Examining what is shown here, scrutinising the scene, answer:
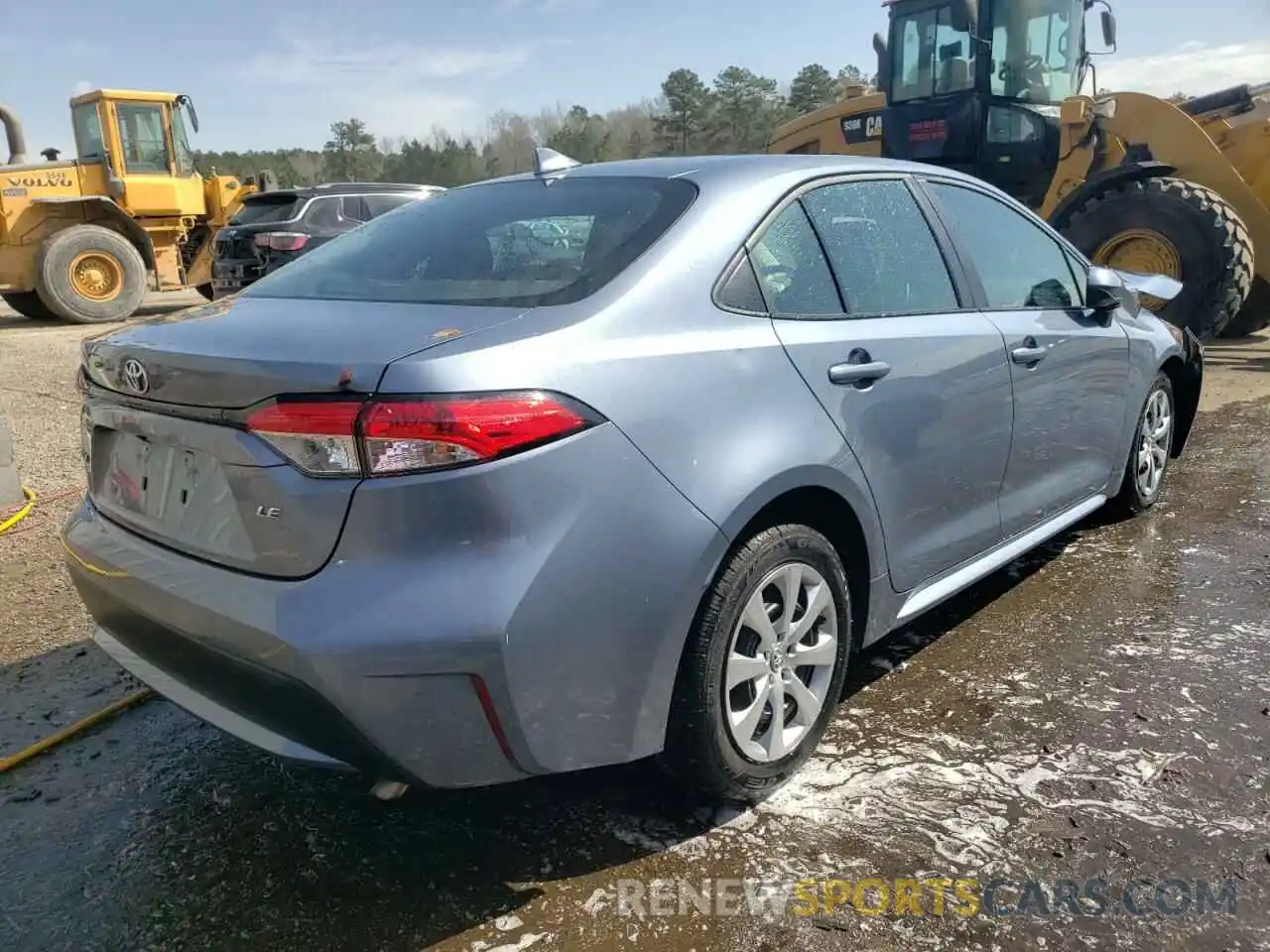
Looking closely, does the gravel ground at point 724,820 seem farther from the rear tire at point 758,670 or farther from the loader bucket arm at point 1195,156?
the loader bucket arm at point 1195,156

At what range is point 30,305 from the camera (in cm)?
1465

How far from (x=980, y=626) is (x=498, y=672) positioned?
2200 millimetres

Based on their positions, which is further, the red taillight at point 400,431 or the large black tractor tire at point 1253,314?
the large black tractor tire at point 1253,314

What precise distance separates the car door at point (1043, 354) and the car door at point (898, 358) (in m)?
0.15

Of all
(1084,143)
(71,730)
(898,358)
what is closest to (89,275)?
(1084,143)

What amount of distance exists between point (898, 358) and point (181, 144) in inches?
597

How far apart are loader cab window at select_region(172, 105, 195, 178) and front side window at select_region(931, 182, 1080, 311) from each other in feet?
47.4

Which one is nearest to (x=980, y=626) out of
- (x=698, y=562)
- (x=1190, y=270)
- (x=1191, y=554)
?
(x=1191, y=554)

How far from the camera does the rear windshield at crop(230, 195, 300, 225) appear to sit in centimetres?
1162

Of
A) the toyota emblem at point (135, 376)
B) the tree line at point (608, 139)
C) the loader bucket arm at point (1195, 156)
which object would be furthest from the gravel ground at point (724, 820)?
the tree line at point (608, 139)

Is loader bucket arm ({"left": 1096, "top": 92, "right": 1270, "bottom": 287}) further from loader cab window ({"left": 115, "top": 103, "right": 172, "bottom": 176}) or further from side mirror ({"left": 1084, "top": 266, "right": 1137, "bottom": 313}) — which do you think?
loader cab window ({"left": 115, "top": 103, "right": 172, "bottom": 176})

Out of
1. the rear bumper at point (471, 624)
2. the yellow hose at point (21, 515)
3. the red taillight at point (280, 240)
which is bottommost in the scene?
the yellow hose at point (21, 515)

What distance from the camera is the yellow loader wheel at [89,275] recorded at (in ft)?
44.2

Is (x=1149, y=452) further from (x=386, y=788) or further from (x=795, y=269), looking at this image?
(x=386, y=788)
